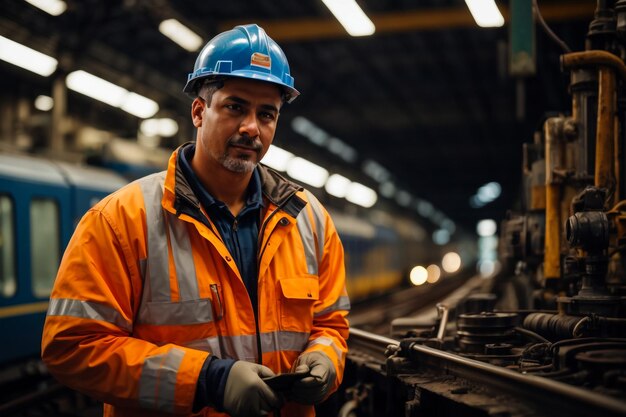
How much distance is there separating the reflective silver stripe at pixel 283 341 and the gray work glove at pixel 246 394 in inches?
11.0

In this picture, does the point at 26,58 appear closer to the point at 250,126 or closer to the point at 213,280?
the point at 250,126

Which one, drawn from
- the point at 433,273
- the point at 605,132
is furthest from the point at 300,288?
the point at 433,273

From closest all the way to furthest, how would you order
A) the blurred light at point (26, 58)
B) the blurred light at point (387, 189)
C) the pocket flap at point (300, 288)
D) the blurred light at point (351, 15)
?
1. the pocket flap at point (300, 288)
2. the blurred light at point (351, 15)
3. the blurred light at point (26, 58)
4. the blurred light at point (387, 189)

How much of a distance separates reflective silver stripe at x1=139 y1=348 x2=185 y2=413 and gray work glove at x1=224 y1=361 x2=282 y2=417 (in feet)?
0.63

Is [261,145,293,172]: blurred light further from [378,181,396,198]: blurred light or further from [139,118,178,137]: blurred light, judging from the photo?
[378,181,396,198]: blurred light

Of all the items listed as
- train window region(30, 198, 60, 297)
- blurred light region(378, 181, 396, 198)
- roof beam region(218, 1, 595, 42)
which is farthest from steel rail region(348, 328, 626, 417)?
blurred light region(378, 181, 396, 198)

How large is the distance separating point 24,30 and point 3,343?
13.4 ft

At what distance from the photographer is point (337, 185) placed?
74.3ft

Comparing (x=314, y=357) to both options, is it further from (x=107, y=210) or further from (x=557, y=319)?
(x=557, y=319)

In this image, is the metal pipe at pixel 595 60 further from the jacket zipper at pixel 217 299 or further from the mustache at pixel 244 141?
the jacket zipper at pixel 217 299

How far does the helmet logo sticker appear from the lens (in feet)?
8.96

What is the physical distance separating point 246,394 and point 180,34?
883 cm

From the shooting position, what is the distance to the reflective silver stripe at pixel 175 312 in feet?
8.18

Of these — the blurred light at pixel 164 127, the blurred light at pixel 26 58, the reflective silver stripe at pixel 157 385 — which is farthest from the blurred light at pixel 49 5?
the reflective silver stripe at pixel 157 385
